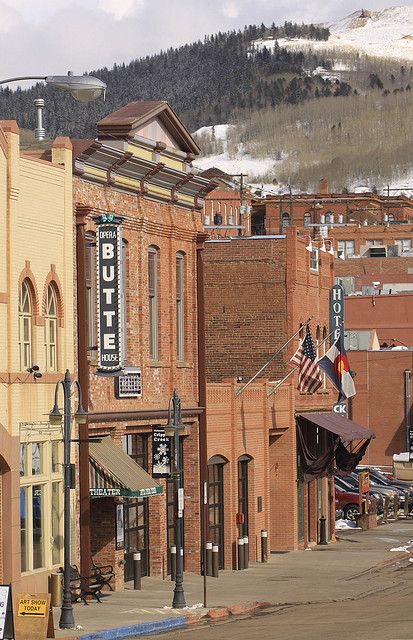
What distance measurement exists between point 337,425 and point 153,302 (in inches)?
556

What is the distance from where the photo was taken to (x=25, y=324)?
107 feet

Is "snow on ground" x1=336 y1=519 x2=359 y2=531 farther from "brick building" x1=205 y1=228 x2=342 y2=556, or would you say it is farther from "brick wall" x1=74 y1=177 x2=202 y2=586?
"brick wall" x1=74 y1=177 x2=202 y2=586

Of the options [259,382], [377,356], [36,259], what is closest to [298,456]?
[259,382]

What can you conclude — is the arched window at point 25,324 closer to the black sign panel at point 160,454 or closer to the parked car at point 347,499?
the black sign panel at point 160,454

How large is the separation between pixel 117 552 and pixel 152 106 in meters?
11.1

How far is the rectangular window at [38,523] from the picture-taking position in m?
32.8

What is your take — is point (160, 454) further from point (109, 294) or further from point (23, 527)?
point (23, 527)

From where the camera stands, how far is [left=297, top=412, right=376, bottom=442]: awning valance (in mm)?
50719

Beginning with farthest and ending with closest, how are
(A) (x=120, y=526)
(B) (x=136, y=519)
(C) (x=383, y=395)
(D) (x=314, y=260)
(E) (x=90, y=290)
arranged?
Answer: (C) (x=383, y=395) < (D) (x=314, y=260) < (B) (x=136, y=519) < (A) (x=120, y=526) < (E) (x=90, y=290)

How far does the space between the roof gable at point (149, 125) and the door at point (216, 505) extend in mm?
8650

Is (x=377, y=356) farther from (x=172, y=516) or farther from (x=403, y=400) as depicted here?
(x=172, y=516)

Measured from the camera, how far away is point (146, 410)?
3862cm

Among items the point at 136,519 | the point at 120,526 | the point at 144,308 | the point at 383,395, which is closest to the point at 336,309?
the point at 144,308

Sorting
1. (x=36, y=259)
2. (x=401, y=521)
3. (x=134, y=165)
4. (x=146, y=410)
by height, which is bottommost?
(x=401, y=521)
